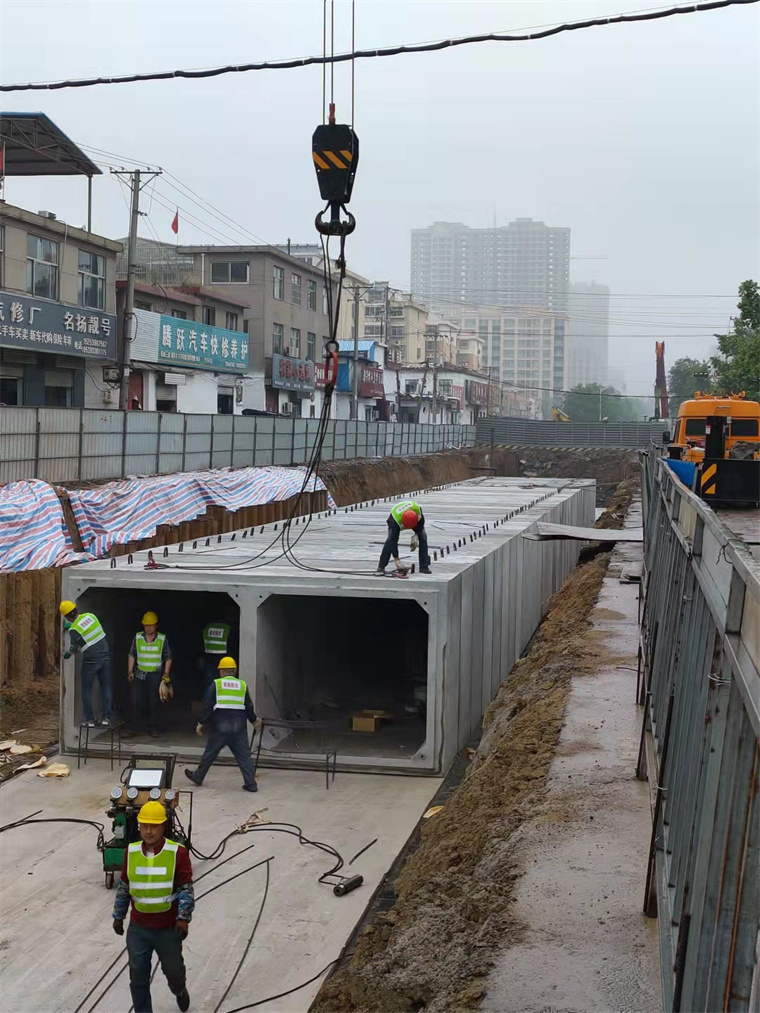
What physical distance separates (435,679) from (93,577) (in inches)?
203

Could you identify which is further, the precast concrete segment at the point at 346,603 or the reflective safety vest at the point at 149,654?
the reflective safety vest at the point at 149,654

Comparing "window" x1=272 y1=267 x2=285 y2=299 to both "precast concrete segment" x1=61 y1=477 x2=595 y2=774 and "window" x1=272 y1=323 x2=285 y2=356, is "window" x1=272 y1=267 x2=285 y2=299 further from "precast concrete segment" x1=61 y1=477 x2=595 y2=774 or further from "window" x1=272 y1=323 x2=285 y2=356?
"precast concrete segment" x1=61 y1=477 x2=595 y2=774

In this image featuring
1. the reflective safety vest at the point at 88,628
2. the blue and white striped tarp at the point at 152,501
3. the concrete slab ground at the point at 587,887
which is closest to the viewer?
the concrete slab ground at the point at 587,887

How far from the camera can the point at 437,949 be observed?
5.87m

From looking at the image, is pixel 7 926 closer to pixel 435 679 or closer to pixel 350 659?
pixel 435 679

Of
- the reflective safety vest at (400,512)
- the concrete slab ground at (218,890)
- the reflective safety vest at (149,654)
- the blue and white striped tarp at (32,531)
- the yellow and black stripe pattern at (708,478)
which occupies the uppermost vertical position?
the yellow and black stripe pattern at (708,478)

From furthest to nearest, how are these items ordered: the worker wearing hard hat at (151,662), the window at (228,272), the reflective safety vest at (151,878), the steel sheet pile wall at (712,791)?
the window at (228,272)
the worker wearing hard hat at (151,662)
the reflective safety vest at (151,878)
the steel sheet pile wall at (712,791)

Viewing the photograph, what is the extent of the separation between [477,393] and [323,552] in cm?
9786

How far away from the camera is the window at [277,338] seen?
187ft

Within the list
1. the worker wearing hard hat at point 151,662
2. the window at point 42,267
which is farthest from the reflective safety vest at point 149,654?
the window at point 42,267

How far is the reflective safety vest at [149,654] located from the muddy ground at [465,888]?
16.7 ft

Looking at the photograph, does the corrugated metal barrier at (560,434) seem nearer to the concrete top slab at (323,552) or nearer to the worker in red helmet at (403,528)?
the concrete top slab at (323,552)

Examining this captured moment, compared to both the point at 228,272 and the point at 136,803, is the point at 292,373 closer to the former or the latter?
the point at 228,272

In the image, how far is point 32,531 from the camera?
2002 cm
